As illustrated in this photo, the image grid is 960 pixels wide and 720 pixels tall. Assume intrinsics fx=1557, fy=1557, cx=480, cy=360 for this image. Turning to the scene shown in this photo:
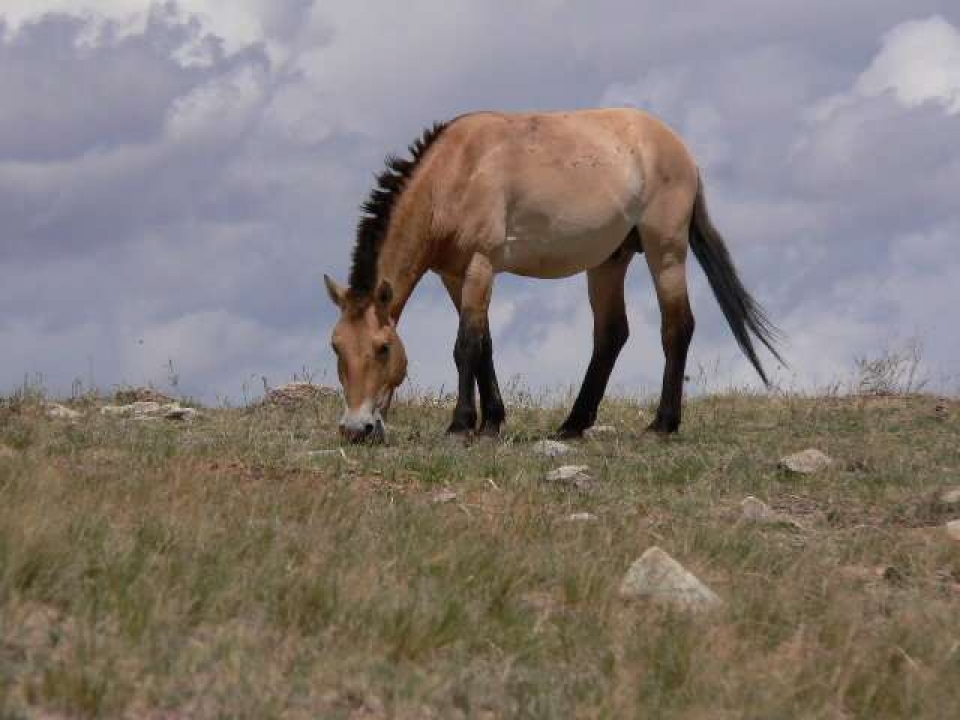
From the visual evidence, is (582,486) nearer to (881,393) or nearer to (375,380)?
(375,380)

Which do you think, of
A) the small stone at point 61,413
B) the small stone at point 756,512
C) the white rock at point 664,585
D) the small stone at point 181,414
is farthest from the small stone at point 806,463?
the small stone at point 61,413

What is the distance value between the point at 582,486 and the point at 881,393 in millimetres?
6526

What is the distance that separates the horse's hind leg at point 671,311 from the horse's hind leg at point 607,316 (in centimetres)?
26

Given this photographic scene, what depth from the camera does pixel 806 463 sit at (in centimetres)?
957

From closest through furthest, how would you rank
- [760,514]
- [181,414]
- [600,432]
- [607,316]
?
[760,514]
[181,414]
[600,432]
[607,316]

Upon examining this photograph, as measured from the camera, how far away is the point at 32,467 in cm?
647

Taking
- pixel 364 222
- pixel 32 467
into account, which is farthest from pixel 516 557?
pixel 364 222

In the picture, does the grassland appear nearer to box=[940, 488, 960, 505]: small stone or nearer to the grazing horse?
box=[940, 488, 960, 505]: small stone

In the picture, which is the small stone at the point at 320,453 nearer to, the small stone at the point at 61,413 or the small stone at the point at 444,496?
the small stone at the point at 444,496

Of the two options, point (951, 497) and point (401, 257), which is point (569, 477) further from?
point (401, 257)

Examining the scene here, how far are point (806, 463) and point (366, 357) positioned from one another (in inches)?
113

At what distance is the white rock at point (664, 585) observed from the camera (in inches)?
217

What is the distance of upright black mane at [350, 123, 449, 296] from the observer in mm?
10547

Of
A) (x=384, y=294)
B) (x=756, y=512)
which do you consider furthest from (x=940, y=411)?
(x=756, y=512)
